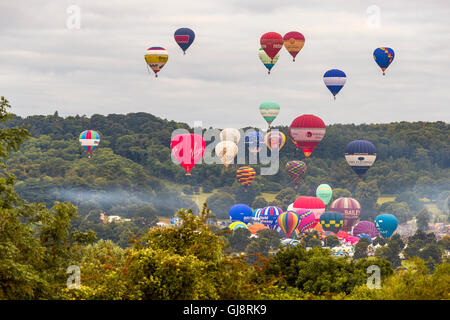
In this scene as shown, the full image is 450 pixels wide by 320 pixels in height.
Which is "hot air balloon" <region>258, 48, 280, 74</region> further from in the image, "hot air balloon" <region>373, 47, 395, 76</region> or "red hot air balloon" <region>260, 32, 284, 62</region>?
"hot air balloon" <region>373, 47, 395, 76</region>

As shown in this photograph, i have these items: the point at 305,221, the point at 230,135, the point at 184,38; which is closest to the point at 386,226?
the point at 305,221

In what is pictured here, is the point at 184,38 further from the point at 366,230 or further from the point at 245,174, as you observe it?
the point at 245,174

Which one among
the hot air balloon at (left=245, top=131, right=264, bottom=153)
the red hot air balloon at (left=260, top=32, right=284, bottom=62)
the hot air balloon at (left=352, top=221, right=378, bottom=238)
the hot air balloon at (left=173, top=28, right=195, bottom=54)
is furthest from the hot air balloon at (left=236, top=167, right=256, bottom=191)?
the hot air balloon at (left=173, top=28, right=195, bottom=54)

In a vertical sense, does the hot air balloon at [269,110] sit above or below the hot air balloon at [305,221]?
above

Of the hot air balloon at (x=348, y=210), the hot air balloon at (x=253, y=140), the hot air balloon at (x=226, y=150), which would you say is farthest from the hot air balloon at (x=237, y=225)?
the hot air balloon at (x=348, y=210)

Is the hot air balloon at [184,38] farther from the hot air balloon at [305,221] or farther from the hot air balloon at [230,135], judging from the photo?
the hot air balloon at [230,135]
